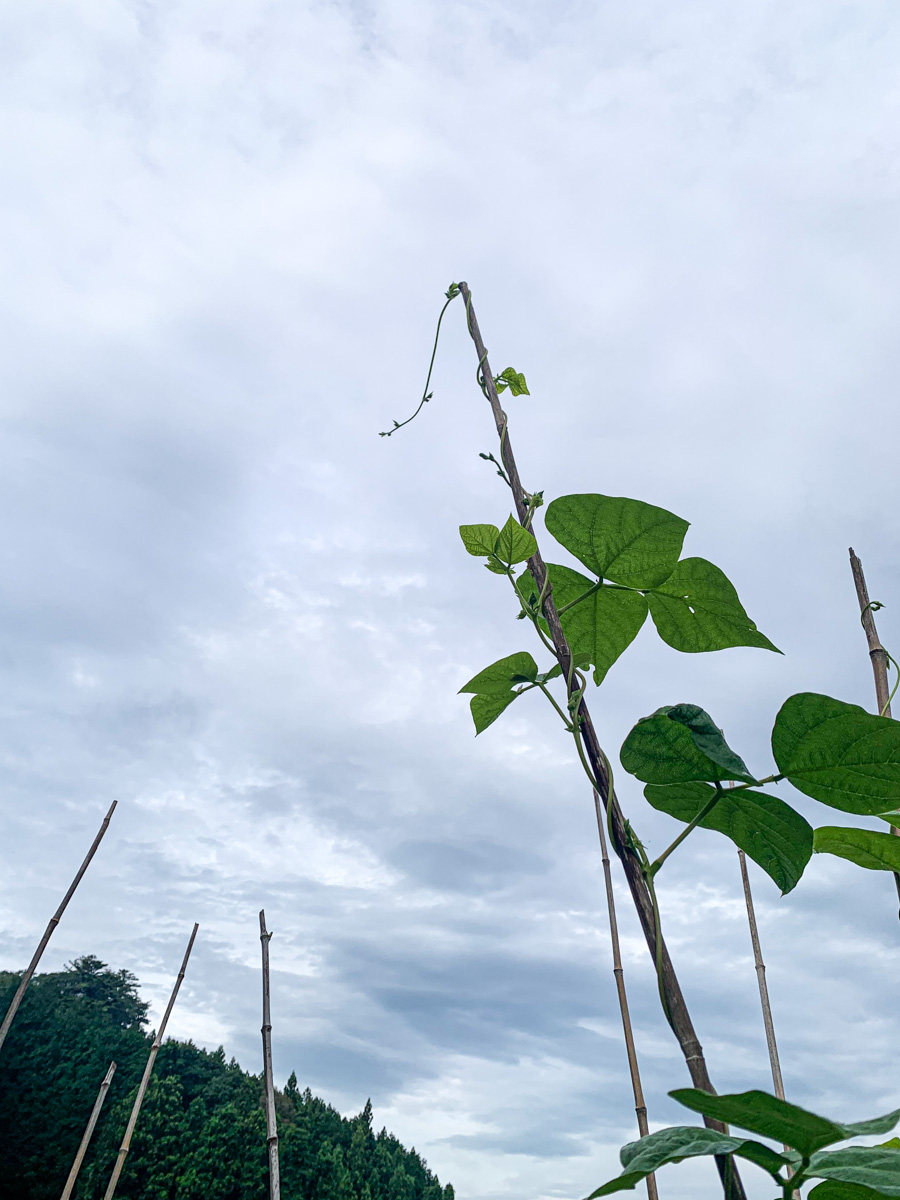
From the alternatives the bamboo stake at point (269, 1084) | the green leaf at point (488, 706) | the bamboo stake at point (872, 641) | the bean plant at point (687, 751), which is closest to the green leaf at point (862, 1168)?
the bean plant at point (687, 751)

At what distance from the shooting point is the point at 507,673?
40cm

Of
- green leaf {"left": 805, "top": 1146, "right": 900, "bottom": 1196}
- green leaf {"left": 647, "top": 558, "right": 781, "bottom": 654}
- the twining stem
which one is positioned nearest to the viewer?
green leaf {"left": 805, "top": 1146, "right": 900, "bottom": 1196}

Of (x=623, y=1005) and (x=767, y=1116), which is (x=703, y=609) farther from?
(x=623, y=1005)

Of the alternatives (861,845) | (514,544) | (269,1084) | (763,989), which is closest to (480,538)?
(514,544)

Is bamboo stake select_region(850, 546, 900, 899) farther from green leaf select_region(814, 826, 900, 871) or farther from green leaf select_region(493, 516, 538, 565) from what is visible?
green leaf select_region(493, 516, 538, 565)

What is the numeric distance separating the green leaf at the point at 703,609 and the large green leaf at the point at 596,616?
0.5 inches

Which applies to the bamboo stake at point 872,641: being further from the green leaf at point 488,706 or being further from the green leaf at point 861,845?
the green leaf at point 488,706

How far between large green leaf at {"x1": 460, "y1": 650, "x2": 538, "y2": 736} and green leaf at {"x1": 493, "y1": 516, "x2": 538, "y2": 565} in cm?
5

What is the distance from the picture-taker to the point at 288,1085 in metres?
9.62

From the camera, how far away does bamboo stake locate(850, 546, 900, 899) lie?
59 centimetres

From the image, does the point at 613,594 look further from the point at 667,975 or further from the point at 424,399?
the point at 424,399

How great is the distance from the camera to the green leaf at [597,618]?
442mm

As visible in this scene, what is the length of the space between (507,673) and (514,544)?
0.07 metres

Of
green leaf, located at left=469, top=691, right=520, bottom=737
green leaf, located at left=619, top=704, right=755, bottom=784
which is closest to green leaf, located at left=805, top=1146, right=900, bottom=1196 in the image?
green leaf, located at left=619, top=704, right=755, bottom=784
